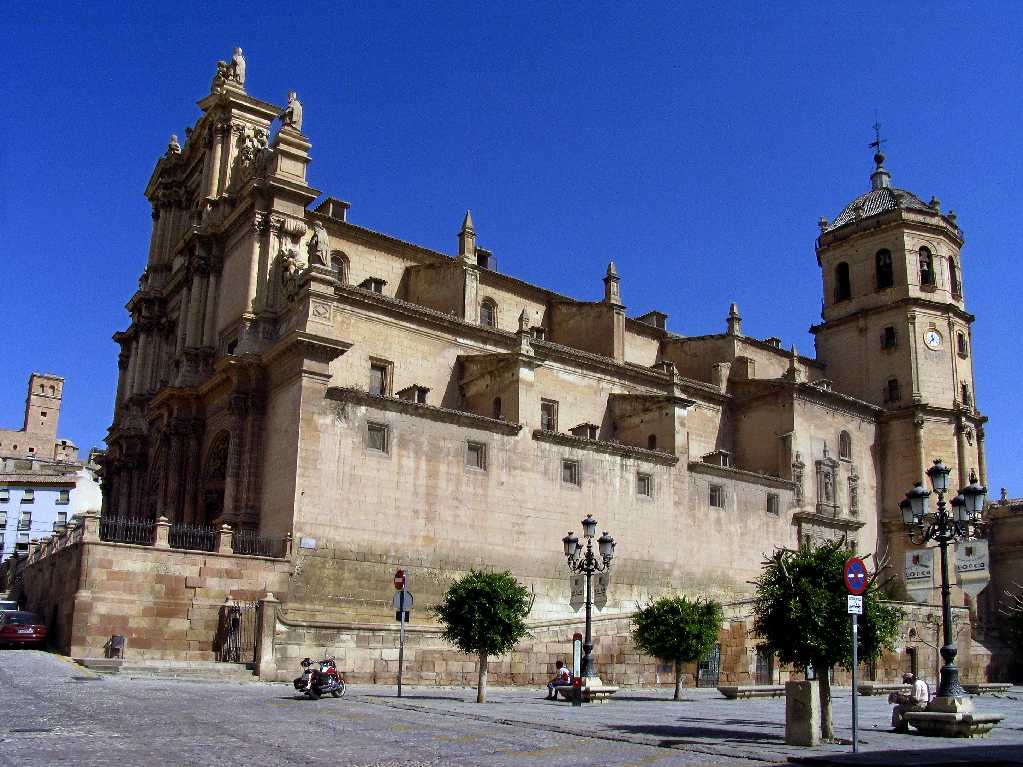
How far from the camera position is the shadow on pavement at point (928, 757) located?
1299 centimetres

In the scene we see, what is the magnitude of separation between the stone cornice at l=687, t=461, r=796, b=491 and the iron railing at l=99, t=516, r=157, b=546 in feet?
67.4

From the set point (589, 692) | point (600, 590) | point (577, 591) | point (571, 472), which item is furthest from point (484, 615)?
point (571, 472)

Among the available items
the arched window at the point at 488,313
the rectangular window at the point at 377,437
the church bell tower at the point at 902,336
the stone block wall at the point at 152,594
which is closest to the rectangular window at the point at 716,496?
the arched window at the point at 488,313

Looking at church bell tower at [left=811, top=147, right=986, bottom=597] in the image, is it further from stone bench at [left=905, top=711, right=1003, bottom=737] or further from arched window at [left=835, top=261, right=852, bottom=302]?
stone bench at [left=905, top=711, right=1003, bottom=737]

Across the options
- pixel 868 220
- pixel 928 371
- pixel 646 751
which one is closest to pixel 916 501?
pixel 646 751

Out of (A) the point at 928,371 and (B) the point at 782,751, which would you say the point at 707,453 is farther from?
(B) the point at 782,751

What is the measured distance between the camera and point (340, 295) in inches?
1346

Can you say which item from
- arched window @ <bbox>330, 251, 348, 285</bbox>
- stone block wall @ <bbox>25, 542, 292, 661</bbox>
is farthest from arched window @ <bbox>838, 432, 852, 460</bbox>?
stone block wall @ <bbox>25, 542, 292, 661</bbox>

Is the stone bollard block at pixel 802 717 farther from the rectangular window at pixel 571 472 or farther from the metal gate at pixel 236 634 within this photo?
the rectangular window at pixel 571 472

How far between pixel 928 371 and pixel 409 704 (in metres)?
40.4

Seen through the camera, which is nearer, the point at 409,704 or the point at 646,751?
the point at 646,751

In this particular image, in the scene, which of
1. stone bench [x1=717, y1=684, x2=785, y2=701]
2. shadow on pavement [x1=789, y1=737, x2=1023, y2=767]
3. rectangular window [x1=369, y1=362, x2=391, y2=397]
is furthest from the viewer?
rectangular window [x1=369, y1=362, x2=391, y2=397]

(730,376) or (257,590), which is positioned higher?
(730,376)

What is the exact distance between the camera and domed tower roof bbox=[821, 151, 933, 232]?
55156 millimetres
